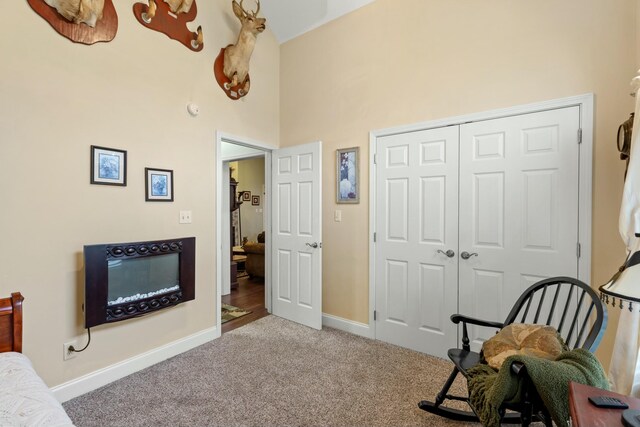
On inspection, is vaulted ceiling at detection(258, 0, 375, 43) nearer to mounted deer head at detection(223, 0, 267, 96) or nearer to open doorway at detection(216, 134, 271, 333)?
mounted deer head at detection(223, 0, 267, 96)

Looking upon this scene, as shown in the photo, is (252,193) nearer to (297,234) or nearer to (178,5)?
(297,234)

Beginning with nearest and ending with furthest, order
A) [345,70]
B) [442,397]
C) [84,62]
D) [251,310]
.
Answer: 1. [442,397]
2. [84,62]
3. [345,70]
4. [251,310]

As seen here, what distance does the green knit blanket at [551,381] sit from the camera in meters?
1.11

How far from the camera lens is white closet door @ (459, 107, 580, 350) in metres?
2.16

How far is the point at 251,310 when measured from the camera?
12.7 feet

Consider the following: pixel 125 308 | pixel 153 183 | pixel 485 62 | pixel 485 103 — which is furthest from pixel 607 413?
pixel 153 183

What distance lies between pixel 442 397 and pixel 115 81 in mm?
3108

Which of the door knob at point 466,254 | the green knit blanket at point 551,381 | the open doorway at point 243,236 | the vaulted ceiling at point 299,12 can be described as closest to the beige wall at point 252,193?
the open doorway at point 243,236

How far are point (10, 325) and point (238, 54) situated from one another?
2.72m

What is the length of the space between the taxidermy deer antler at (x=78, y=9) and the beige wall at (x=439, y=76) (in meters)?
1.96

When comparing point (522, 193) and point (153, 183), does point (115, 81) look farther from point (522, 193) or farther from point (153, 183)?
point (522, 193)

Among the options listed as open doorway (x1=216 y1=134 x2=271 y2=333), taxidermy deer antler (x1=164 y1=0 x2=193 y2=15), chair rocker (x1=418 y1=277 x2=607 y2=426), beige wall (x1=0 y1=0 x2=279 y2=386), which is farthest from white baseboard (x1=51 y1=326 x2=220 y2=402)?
taxidermy deer antler (x1=164 y1=0 x2=193 y2=15)

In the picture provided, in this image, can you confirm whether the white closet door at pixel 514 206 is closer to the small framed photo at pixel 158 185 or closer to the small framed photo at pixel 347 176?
the small framed photo at pixel 347 176

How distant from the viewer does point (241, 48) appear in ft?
9.97
